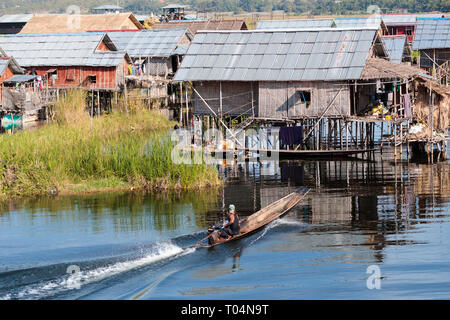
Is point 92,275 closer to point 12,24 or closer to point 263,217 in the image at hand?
point 263,217

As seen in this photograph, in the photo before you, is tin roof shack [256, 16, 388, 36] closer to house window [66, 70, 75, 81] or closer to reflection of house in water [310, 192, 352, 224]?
house window [66, 70, 75, 81]

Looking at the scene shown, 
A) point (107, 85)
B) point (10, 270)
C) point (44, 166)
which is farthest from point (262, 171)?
point (107, 85)

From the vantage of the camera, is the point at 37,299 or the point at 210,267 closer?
the point at 37,299

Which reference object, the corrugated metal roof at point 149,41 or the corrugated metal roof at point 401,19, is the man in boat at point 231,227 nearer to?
the corrugated metal roof at point 149,41

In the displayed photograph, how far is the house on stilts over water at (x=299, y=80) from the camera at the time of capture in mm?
25750

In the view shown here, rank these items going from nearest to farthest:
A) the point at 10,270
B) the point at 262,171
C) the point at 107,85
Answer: the point at 10,270, the point at 262,171, the point at 107,85

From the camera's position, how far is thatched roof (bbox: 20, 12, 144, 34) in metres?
52.6

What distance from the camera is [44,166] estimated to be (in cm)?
2053

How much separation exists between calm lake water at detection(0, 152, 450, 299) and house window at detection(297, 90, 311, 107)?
487 centimetres

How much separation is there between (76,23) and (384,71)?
34305mm

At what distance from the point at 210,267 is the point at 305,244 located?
99.4 inches

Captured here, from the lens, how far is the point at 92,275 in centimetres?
1292
